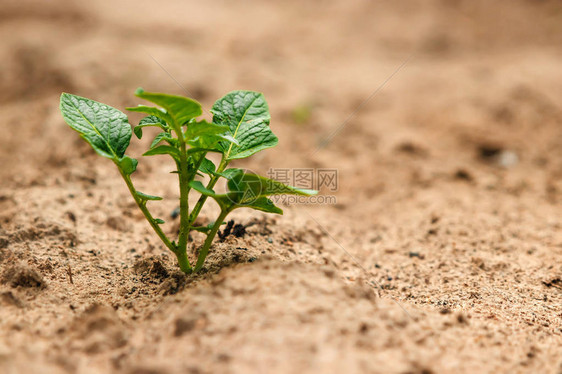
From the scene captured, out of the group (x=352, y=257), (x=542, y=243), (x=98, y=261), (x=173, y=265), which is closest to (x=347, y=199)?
(x=352, y=257)

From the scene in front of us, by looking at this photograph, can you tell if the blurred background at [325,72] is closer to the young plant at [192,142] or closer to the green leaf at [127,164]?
the young plant at [192,142]

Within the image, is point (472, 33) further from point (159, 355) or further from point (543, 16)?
point (159, 355)

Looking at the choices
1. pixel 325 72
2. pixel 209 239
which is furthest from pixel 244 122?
pixel 325 72

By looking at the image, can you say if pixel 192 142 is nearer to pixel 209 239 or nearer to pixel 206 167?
pixel 206 167

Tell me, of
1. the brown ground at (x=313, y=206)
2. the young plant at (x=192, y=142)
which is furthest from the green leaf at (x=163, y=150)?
the brown ground at (x=313, y=206)

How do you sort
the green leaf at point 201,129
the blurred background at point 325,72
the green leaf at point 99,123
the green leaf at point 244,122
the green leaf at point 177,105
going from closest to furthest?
the green leaf at point 177,105 → the green leaf at point 201,129 → the green leaf at point 99,123 → the green leaf at point 244,122 → the blurred background at point 325,72

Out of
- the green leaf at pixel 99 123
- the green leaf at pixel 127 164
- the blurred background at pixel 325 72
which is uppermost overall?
the blurred background at pixel 325 72

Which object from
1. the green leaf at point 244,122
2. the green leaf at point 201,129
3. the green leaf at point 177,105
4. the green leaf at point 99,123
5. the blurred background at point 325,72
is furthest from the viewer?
the blurred background at point 325,72
